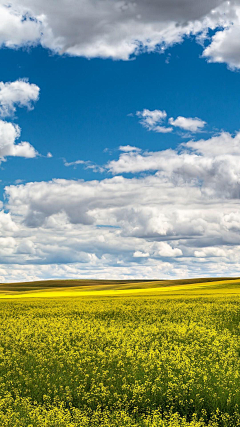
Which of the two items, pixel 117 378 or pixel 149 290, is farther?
pixel 149 290

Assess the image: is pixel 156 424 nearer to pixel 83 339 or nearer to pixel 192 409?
pixel 192 409

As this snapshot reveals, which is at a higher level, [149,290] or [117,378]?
[117,378]

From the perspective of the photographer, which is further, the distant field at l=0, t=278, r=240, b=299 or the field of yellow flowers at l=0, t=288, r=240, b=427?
the distant field at l=0, t=278, r=240, b=299

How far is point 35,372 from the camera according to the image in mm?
12758

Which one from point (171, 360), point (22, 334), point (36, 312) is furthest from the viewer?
point (36, 312)

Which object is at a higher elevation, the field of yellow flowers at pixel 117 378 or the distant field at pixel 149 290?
the field of yellow flowers at pixel 117 378

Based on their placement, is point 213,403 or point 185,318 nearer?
point 213,403

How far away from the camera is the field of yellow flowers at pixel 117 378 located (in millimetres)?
8891

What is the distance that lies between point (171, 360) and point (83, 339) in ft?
15.0

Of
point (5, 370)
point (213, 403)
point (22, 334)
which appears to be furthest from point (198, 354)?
point (22, 334)

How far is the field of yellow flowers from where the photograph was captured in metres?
8.89

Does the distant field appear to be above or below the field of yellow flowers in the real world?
below

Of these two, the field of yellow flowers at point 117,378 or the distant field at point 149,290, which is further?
the distant field at point 149,290

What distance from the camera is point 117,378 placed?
11.5 meters
